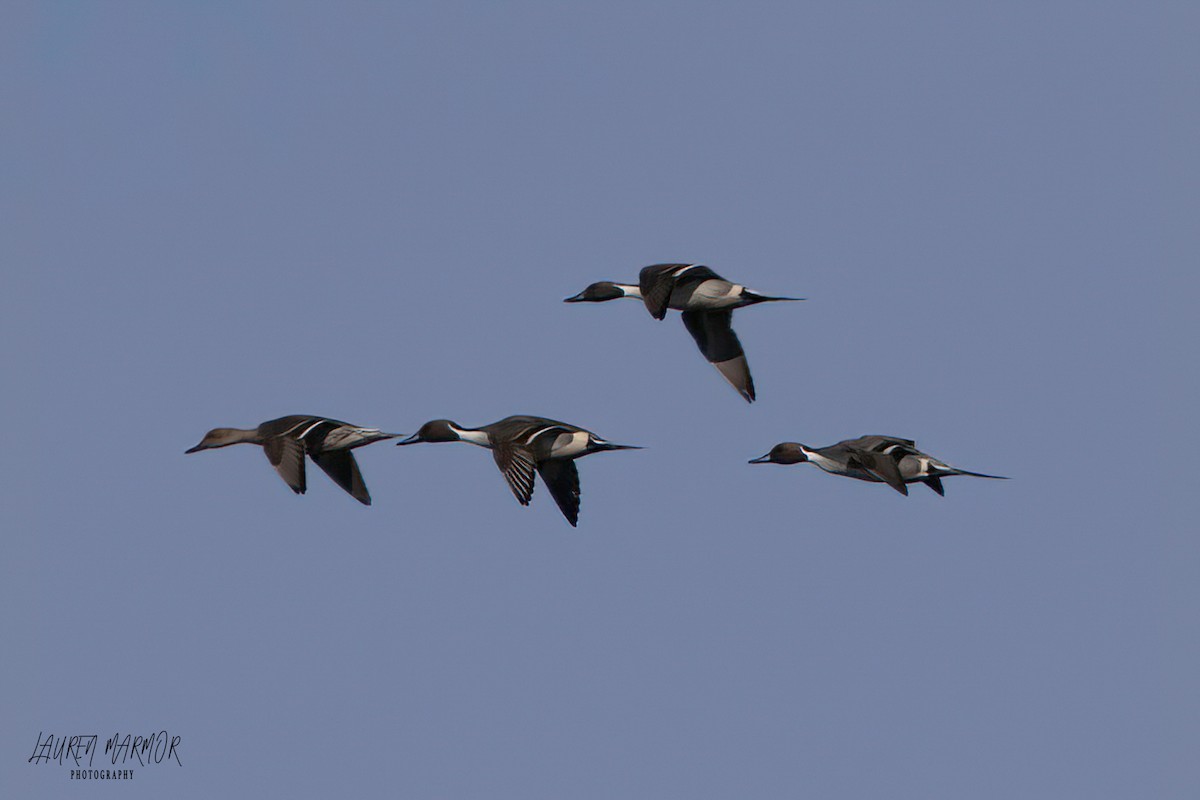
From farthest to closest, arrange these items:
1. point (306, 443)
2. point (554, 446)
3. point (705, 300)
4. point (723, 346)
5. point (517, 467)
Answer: point (723, 346) → point (705, 300) → point (306, 443) → point (554, 446) → point (517, 467)

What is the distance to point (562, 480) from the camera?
23266 millimetres

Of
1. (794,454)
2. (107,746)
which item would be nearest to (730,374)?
(794,454)

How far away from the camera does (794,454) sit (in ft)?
82.1

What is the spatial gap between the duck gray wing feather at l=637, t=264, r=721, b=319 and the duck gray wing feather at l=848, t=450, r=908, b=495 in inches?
118

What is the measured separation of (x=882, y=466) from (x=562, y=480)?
3.98m

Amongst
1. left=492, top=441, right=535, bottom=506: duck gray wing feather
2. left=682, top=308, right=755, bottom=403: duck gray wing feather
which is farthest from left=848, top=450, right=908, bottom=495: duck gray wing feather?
left=492, top=441, right=535, bottom=506: duck gray wing feather

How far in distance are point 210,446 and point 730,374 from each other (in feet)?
23.5

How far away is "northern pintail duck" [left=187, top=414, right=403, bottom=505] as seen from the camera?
22.3 metres

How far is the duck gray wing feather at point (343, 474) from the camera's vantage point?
24.7 m

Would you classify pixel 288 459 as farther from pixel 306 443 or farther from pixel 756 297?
pixel 756 297

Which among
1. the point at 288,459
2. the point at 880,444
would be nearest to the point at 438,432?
the point at 288,459

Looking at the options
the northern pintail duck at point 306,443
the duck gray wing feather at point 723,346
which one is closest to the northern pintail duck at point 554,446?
the northern pintail duck at point 306,443

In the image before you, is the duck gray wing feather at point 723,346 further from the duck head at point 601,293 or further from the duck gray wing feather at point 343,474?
the duck gray wing feather at point 343,474

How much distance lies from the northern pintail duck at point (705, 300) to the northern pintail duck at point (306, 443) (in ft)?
13.0
